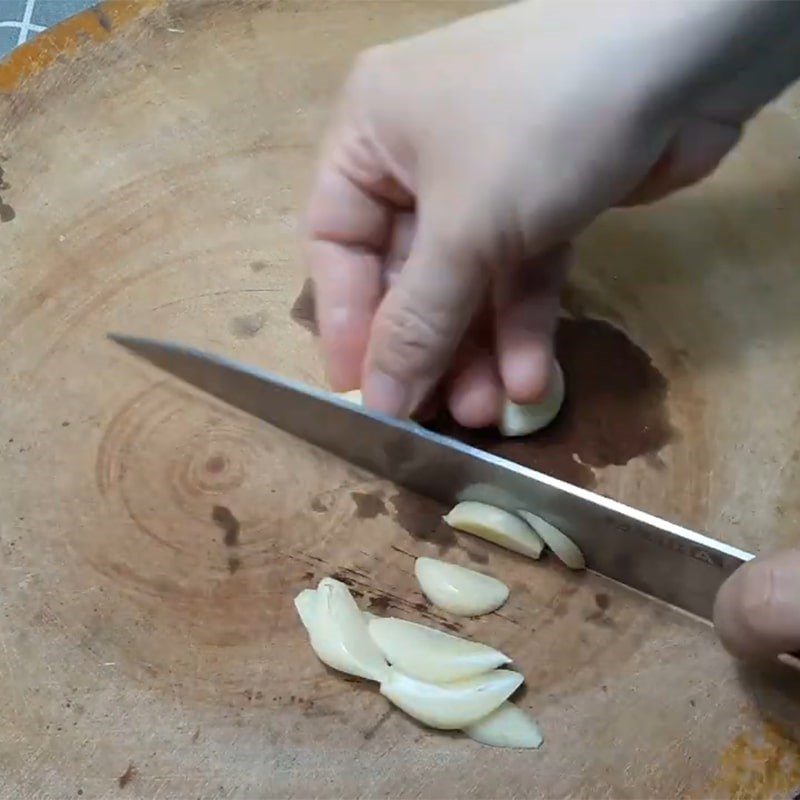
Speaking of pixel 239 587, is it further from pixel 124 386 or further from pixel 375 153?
pixel 375 153

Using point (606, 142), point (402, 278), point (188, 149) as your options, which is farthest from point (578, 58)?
point (188, 149)

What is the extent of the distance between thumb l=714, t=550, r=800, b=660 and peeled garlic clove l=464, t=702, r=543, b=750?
0.55 ft

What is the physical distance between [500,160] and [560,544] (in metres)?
0.32

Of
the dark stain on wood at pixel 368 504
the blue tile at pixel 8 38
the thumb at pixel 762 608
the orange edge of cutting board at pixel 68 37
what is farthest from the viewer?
the blue tile at pixel 8 38

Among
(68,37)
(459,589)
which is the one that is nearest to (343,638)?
(459,589)

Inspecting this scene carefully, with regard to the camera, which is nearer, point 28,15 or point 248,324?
point 248,324

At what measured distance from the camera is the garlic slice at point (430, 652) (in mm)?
823

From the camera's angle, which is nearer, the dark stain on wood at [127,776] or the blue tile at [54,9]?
the dark stain on wood at [127,776]

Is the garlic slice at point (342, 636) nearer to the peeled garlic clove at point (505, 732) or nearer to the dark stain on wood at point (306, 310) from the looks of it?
the peeled garlic clove at point (505, 732)

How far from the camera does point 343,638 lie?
0.83 m

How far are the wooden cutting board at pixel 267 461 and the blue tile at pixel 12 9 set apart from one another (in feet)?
1.50

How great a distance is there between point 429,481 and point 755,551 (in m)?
0.28

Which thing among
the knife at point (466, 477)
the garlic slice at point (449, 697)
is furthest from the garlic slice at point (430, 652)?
the knife at point (466, 477)

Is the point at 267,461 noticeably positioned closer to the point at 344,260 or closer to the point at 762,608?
the point at 344,260
